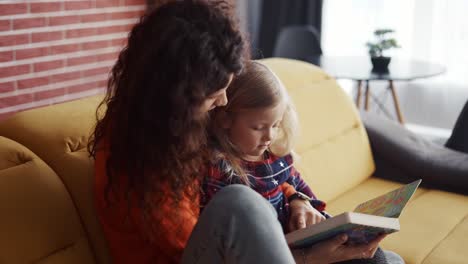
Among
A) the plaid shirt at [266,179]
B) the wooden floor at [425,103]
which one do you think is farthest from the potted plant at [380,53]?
the plaid shirt at [266,179]

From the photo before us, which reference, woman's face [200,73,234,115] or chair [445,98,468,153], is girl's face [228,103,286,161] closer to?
woman's face [200,73,234,115]

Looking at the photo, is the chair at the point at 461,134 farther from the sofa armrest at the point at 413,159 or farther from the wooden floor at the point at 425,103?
the wooden floor at the point at 425,103

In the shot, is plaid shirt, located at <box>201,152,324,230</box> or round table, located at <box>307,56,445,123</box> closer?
plaid shirt, located at <box>201,152,324,230</box>

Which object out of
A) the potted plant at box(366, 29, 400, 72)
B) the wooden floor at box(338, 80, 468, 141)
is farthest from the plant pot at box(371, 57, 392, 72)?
the wooden floor at box(338, 80, 468, 141)

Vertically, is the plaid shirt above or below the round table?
below

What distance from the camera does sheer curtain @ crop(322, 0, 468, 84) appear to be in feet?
13.5

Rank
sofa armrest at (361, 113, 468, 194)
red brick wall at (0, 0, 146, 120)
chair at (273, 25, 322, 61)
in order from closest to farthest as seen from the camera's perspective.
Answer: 1. sofa armrest at (361, 113, 468, 194)
2. red brick wall at (0, 0, 146, 120)
3. chair at (273, 25, 322, 61)

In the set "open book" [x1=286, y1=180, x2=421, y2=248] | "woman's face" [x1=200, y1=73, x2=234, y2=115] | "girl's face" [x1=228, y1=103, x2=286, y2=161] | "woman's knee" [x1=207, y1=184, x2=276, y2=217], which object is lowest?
"open book" [x1=286, y1=180, x2=421, y2=248]

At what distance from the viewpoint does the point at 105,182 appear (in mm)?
1517

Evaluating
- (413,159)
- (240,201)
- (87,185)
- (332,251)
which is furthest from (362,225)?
(413,159)

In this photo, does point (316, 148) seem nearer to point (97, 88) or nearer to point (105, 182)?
point (105, 182)

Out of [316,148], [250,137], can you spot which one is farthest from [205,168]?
[316,148]

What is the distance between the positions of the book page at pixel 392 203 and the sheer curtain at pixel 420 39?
2680 millimetres

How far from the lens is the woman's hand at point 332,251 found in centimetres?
159
